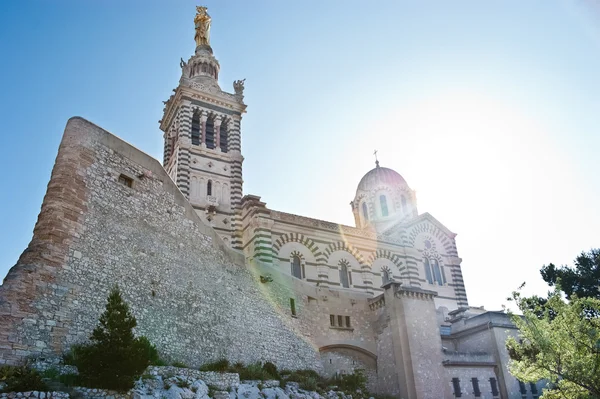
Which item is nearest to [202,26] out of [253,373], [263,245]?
[263,245]

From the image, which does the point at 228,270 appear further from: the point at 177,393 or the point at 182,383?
the point at 177,393

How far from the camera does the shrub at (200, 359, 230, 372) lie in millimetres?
14306

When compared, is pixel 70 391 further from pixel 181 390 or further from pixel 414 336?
pixel 414 336

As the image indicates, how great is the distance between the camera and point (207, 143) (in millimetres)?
32344

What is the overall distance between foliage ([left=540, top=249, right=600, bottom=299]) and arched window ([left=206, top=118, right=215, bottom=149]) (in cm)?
2171

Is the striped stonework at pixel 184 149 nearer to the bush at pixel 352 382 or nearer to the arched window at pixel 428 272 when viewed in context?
the bush at pixel 352 382

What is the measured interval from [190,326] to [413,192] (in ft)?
88.5

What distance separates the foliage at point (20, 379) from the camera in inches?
357

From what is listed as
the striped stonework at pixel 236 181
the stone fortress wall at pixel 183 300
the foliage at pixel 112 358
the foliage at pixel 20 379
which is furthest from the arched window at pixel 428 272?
the foliage at pixel 20 379

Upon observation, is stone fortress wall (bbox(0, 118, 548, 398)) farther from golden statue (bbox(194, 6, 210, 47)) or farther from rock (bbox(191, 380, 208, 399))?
golden statue (bbox(194, 6, 210, 47))

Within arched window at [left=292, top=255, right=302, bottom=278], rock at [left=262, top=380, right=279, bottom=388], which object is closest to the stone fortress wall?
rock at [left=262, top=380, right=279, bottom=388]

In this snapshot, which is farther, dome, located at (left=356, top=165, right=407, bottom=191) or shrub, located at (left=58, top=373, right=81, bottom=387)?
dome, located at (left=356, top=165, right=407, bottom=191)

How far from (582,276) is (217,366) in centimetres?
2292

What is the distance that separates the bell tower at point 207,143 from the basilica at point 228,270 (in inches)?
3.4
